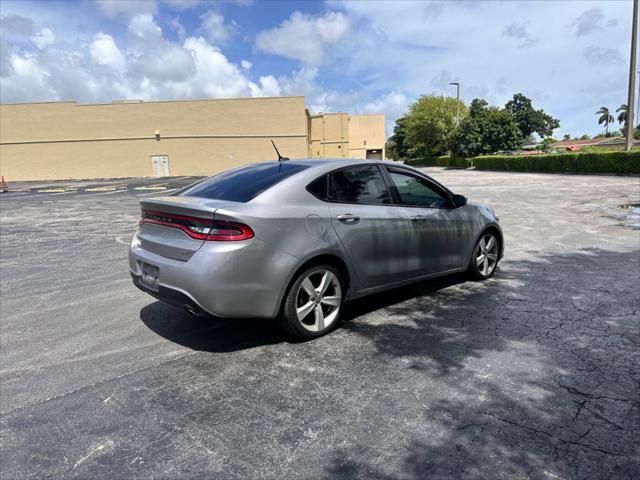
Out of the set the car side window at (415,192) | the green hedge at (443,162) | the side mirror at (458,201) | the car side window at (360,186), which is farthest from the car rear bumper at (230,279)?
A: the green hedge at (443,162)

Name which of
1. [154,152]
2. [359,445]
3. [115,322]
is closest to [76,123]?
[154,152]

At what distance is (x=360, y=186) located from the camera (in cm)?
455

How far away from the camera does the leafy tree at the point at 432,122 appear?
215ft

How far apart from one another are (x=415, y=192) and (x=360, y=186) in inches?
33.7

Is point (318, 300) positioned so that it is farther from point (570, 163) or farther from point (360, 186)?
point (570, 163)

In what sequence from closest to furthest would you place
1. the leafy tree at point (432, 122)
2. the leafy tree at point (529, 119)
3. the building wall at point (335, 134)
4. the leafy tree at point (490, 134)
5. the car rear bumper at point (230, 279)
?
1. the car rear bumper at point (230, 279)
2. the leafy tree at point (490, 134)
3. the leafy tree at point (432, 122)
4. the building wall at point (335, 134)
5. the leafy tree at point (529, 119)

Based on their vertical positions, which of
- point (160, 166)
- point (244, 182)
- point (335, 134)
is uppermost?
point (335, 134)

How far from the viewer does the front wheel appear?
18.9 ft

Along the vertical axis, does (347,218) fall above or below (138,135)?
below

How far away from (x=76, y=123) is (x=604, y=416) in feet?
174

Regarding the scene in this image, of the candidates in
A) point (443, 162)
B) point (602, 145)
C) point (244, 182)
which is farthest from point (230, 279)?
point (602, 145)

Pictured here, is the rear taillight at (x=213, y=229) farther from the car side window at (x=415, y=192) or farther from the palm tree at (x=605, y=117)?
the palm tree at (x=605, y=117)

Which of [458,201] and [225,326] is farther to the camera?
[458,201]

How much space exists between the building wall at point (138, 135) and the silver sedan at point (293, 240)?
43411 millimetres
